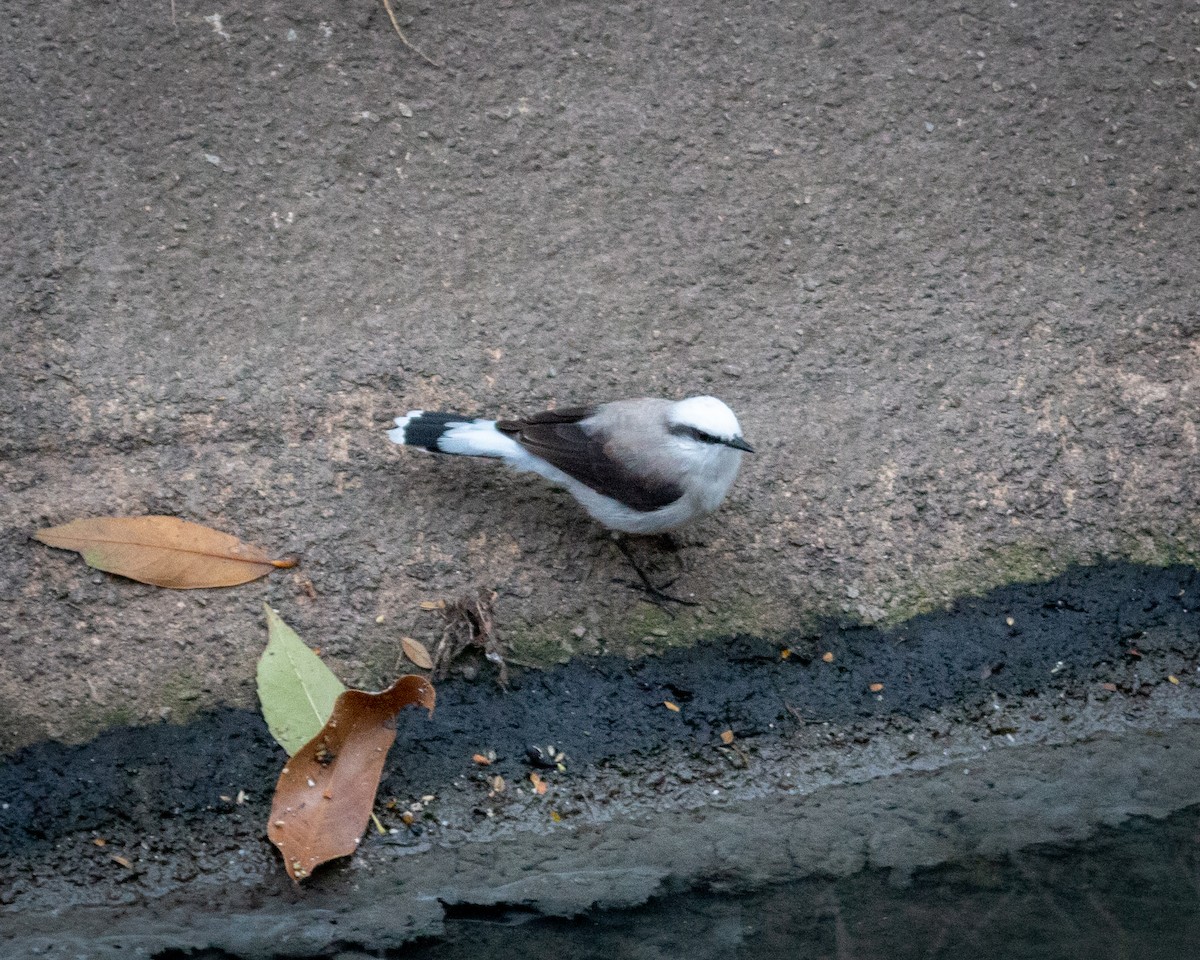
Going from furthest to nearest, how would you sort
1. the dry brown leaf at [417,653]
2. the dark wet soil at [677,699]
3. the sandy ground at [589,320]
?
the sandy ground at [589,320]
the dry brown leaf at [417,653]
the dark wet soil at [677,699]

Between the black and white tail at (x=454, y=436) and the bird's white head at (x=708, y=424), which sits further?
the black and white tail at (x=454, y=436)

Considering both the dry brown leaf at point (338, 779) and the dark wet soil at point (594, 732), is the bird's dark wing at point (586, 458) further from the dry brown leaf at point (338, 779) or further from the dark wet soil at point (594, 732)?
the dry brown leaf at point (338, 779)

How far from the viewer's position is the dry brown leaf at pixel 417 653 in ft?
12.6

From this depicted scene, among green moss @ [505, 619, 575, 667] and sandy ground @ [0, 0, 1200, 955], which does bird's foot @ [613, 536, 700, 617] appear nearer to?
sandy ground @ [0, 0, 1200, 955]

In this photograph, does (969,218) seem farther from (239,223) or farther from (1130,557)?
(239,223)

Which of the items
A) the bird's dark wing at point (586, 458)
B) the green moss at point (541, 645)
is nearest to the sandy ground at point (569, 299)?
the green moss at point (541, 645)

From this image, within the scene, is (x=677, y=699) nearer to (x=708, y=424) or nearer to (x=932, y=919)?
(x=708, y=424)

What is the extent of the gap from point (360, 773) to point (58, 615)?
43.1 inches

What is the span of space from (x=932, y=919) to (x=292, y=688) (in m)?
1.90

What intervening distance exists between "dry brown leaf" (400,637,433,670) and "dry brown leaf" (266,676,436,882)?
0.72 ft

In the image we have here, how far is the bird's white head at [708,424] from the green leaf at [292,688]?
132cm

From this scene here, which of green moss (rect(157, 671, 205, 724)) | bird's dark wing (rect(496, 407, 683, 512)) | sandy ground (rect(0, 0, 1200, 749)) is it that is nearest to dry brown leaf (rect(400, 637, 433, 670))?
sandy ground (rect(0, 0, 1200, 749))

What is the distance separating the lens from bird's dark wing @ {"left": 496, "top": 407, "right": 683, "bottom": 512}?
3.99 m

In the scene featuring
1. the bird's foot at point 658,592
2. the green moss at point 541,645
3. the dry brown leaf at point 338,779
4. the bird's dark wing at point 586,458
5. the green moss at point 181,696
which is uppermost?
the bird's dark wing at point 586,458
